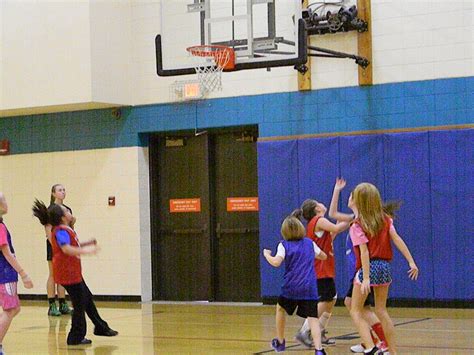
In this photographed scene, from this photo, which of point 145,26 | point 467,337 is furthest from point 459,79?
point 145,26

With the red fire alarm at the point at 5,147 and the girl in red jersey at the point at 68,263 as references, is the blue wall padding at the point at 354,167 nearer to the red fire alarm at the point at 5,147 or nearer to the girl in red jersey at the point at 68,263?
the girl in red jersey at the point at 68,263

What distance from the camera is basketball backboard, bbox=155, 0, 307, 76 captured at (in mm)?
11720

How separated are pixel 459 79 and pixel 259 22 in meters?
3.12

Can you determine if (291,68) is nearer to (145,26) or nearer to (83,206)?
(145,26)

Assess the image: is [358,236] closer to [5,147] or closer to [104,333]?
[104,333]

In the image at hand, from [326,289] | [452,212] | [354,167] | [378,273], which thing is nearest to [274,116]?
[354,167]

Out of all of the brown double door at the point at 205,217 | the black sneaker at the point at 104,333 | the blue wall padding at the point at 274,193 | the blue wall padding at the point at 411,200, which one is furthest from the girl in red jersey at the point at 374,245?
the brown double door at the point at 205,217

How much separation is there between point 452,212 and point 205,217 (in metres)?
4.27

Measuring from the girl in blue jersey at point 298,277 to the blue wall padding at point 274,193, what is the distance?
203 inches

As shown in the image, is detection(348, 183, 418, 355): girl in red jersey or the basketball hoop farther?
the basketball hoop

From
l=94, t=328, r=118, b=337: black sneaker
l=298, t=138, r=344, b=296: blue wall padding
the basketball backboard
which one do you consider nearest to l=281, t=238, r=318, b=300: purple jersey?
l=94, t=328, r=118, b=337: black sneaker

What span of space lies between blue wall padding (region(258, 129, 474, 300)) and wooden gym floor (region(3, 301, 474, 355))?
53 cm

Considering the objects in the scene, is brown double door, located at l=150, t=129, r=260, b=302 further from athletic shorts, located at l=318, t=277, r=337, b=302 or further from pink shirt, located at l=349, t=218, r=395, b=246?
pink shirt, located at l=349, t=218, r=395, b=246

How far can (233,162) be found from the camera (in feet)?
48.8
